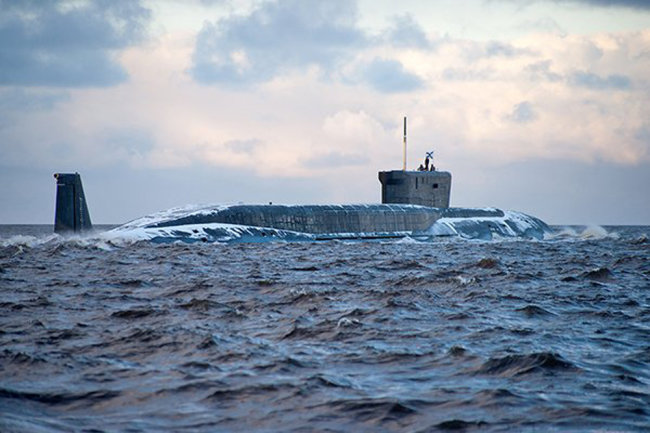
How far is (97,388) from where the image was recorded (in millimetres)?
9375

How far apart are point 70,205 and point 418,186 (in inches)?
1117

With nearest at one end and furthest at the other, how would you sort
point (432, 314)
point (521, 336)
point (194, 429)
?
point (194, 429)
point (521, 336)
point (432, 314)

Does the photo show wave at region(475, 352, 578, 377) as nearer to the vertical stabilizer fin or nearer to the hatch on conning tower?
the vertical stabilizer fin

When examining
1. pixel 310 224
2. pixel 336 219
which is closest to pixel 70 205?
pixel 310 224

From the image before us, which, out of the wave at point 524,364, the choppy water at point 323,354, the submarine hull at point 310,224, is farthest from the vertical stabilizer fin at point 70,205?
the wave at point 524,364

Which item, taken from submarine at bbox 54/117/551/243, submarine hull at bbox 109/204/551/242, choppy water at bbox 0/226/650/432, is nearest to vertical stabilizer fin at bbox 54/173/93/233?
submarine at bbox 54/117/551/243

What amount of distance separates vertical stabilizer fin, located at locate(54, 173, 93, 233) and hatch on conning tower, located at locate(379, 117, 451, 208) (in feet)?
83.5

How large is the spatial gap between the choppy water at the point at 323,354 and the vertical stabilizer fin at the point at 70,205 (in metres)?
17.2

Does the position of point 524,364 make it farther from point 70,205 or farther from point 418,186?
point 418,186

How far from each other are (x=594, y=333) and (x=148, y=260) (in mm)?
21295

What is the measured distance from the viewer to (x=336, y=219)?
5125cm

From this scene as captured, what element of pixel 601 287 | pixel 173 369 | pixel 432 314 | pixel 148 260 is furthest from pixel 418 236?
pixel 173 369

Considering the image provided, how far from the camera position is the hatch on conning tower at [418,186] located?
58594 mm

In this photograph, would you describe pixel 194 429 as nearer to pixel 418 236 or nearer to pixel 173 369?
pixel 173 369
